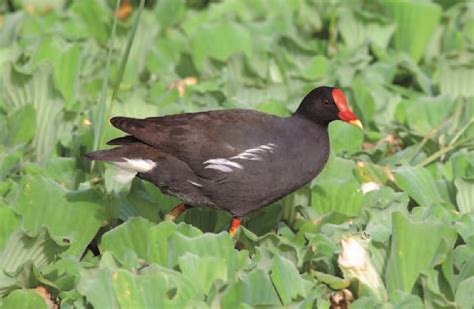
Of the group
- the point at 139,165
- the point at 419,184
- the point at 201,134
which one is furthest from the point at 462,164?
the point at 139,165

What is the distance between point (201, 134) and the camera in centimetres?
394

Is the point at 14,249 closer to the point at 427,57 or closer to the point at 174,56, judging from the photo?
the point at 174,56

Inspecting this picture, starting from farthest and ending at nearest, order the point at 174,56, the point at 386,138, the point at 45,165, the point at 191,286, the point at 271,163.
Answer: the point at 174,56 < the point at 386,138 < the point at 45,165 < the point at 271,163 < the point at 191,286

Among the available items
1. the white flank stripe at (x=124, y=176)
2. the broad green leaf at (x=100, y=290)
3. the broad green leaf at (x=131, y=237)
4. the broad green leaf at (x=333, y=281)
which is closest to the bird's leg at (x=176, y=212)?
the white flank stripe at (x=124, y=176)

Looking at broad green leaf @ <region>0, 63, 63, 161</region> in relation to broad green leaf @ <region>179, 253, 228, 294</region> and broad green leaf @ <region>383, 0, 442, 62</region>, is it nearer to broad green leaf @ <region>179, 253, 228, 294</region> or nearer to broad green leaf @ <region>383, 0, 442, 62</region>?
broad green leaf @ <region>179, 253, 228, 294</region>

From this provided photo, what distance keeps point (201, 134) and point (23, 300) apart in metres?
0.92

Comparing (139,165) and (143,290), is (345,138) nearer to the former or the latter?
(139,165)

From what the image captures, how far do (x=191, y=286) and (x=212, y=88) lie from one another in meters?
1.86

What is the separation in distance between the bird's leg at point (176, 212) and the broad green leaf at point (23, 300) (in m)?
0.82

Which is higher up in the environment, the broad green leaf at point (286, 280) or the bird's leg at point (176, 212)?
the broad green leaf at point (286, 280)

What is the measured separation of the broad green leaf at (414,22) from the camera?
5488 millimetres

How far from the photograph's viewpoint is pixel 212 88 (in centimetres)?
496

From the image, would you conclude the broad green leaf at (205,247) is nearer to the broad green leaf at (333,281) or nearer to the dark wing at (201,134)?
the broad green leaf at (333,281)

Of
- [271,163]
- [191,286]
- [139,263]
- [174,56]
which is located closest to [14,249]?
A: [139,263]
